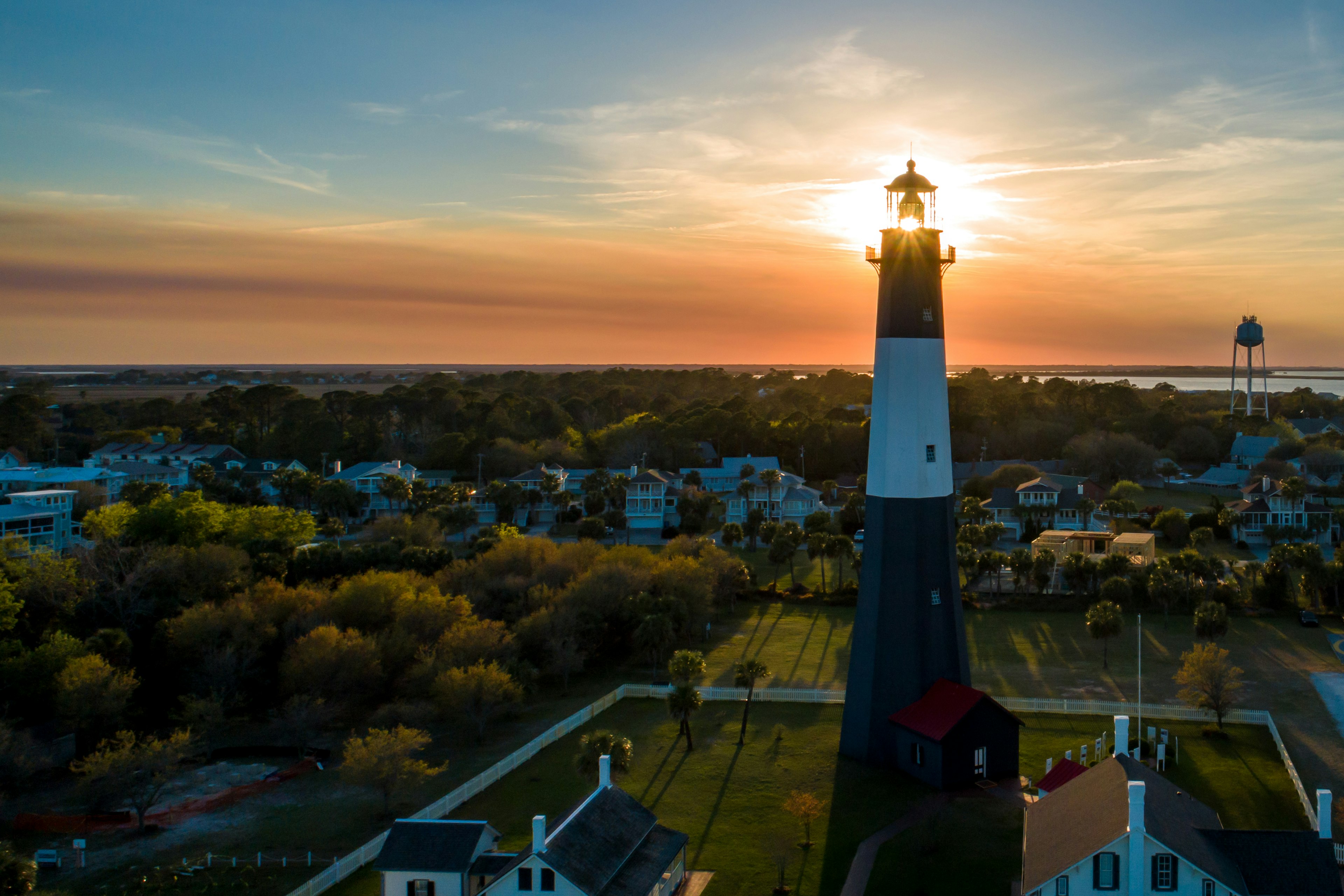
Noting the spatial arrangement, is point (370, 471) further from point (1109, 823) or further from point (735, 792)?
point (1109, 823)

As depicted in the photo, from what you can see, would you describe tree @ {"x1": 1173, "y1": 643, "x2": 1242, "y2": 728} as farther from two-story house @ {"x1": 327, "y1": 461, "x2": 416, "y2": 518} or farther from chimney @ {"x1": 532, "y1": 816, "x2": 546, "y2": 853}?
two-story house @ {"x1": 327, "y1": 461, "x2": 416, "y2": 518}

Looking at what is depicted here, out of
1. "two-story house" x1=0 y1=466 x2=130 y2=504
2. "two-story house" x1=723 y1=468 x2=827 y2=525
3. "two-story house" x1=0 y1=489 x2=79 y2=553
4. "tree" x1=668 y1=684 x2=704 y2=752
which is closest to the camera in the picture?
"tree" x1=668 y1=684 x2=704 y2=752

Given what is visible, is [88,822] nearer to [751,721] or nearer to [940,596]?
[751,721]

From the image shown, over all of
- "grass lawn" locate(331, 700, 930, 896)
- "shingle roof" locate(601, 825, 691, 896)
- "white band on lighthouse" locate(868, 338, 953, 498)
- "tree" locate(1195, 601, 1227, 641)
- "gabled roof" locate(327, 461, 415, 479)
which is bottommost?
"grass lawn" locate(331, 700, 930, 896)

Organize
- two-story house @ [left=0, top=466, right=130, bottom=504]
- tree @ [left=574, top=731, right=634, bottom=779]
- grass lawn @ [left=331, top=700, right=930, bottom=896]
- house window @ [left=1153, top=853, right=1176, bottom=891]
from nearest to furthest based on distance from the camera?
house window @ [left=1153, top=853, right=1176, bottom=891] < grass lawn @ [left=331, top=700, right=930, bottom=896] < tree @ [left=574, top=731, right=634, bottom=779] < two-story house @ [left=0, top=466, right=130, bottom=504]

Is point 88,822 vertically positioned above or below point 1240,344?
below

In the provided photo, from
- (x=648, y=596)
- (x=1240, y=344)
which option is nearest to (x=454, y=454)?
(x=648, y=596)

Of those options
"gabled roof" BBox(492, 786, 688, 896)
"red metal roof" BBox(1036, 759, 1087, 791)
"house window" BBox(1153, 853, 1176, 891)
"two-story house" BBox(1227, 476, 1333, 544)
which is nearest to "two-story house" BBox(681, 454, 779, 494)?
"two-story house" BBox(1227, 476, 1333, 544)
